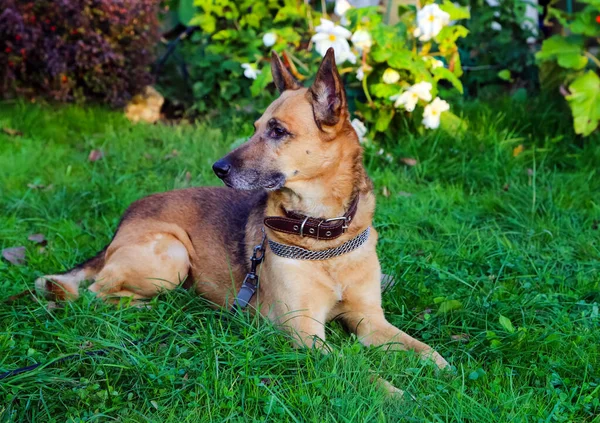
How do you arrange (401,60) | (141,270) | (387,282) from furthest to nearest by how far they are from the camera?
(401,60)
(387,282)
(141,270)

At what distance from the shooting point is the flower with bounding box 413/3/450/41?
521 centimetres

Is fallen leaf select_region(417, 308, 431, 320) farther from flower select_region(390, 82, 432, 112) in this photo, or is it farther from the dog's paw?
flower select_region(390, 82, 432, 112)

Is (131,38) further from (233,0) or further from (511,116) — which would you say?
(511,116)

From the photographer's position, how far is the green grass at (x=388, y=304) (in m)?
2.59

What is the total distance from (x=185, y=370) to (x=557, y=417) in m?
1.46

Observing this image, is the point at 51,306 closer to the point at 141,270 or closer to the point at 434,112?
the point at 141,270

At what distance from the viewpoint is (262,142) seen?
3.27 m

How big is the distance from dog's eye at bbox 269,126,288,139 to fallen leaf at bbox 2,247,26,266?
1.96 metres

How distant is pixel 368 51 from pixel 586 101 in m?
1.76

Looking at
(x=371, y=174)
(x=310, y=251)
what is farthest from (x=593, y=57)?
(x=310, y=251)

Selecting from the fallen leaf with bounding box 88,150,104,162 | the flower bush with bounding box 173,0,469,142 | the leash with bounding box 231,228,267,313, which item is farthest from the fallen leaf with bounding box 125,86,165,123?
the leash with bounding box 231,228,267,313

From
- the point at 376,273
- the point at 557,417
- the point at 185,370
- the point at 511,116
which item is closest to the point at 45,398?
the point at 185,370

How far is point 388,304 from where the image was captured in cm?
361

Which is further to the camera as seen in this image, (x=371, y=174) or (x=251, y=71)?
(x=251, y=71)
